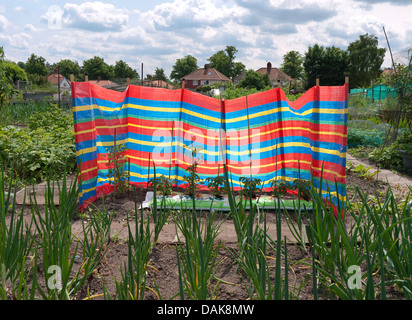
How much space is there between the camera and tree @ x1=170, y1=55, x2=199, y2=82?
256 ft

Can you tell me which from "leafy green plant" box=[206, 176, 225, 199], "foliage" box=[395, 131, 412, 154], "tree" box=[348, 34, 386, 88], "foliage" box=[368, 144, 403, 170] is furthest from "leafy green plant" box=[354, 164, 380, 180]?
"tree" box=[348, 34, 386, 88]

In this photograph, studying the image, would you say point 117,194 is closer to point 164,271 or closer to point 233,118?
point 233,118

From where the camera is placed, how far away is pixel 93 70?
68.9 meters

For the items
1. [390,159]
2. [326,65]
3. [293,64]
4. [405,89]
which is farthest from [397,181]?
[293,64]

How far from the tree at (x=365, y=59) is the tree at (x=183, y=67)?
123 feet

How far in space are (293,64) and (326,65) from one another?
24.7m

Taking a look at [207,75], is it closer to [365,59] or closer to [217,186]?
[365,59]

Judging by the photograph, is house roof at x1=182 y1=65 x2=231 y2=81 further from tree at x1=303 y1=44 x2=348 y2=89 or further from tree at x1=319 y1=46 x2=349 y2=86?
tree at x1=319 y1=46 x2=349 y2=86

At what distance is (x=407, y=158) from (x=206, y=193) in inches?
154

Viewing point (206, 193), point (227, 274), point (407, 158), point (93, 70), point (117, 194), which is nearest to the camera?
point (227, 274)

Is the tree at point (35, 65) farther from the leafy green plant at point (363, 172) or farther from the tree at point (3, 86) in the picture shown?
the leafy green plant at point (363, 172)

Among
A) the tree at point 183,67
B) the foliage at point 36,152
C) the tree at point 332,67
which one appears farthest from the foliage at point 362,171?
the tree at point 183,67
